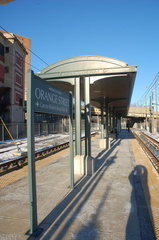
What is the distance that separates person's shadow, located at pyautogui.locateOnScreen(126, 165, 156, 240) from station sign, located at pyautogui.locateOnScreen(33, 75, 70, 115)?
2.54 m

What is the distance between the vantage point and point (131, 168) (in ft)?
25.8

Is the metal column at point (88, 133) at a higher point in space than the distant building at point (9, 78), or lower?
lower

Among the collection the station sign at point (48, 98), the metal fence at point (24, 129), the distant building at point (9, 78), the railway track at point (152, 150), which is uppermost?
the distant building at point (9, 78)

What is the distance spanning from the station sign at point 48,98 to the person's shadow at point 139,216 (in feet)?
8.33

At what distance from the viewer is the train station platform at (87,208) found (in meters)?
→ 3.26

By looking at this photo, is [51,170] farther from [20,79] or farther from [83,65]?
[20,79]

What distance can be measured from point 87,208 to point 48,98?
2.39 metres

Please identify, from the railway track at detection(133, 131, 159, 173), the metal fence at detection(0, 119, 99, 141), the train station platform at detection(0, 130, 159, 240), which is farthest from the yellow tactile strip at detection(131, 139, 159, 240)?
the metal fence at detection(0, 119, 99, 141)

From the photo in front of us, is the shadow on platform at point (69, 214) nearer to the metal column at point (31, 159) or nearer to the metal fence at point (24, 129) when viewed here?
the metal column at point (31, 159)

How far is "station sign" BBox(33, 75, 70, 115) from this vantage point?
349 cm

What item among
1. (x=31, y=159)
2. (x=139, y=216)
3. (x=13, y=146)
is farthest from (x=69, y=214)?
(x=13, y=146)

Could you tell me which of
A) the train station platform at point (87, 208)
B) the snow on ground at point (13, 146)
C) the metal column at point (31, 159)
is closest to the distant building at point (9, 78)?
the snow on ground at point (13, 146)

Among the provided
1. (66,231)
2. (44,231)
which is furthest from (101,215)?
(44,231)

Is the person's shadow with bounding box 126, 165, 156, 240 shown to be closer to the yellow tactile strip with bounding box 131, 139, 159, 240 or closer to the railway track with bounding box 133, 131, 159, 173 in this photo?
the yellow tactile strip with bounding box 131, 139, 159, 240
